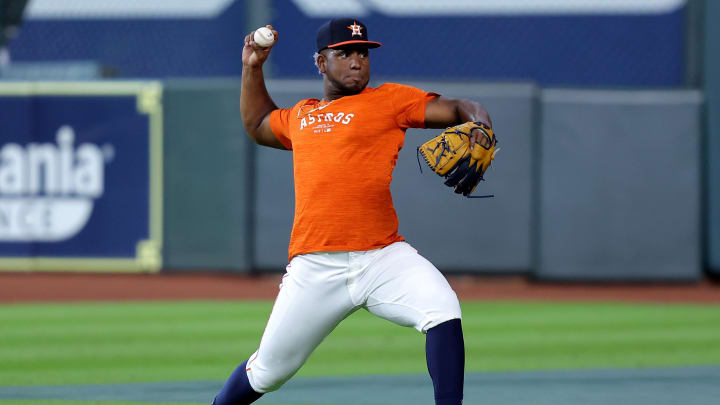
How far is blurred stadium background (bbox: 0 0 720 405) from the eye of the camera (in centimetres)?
1054

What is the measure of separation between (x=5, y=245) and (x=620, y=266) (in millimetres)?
6262

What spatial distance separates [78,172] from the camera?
1118cm

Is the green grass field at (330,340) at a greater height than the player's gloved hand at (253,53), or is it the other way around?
the player's gloved hand at (253,53)

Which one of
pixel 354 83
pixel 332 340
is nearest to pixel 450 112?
pixel 354 83

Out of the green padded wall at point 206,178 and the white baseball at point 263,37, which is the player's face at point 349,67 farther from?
the green padded wall at point 206,178

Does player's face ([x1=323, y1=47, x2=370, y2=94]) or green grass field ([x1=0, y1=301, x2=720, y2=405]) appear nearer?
player's face ([x1=323, y1=47, x2=370, y2=94])

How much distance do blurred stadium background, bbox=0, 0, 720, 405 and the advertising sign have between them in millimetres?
16

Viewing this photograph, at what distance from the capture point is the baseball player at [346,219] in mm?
3836

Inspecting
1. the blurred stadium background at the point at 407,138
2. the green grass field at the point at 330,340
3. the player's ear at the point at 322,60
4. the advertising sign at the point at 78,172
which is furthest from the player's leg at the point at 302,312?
the advertising sign at the point at 78,172

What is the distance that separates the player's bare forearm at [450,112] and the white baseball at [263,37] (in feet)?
2.28

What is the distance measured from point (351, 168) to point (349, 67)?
0.38 meters

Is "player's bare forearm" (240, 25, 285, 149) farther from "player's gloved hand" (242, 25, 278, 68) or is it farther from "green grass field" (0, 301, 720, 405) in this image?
"green grass field" (0, 301, 720, 405)

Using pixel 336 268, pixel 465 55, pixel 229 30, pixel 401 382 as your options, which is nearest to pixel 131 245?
pixel 229 30

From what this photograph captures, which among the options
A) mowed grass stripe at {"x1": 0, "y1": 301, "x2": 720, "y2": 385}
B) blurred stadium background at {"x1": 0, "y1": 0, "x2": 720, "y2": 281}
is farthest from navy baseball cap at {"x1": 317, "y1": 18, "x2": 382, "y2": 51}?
blurred stadium background at {"x1": 0, "y1": 0, "x2": 720, "y2": 281}
